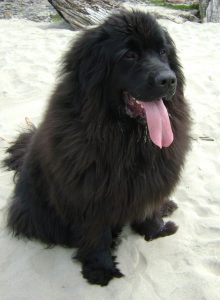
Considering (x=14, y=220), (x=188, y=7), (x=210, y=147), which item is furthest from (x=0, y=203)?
(x=188, y=7)

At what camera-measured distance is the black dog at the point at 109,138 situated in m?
2.08

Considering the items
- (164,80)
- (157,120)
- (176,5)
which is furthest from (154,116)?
(176,5)

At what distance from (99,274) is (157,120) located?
1.00m

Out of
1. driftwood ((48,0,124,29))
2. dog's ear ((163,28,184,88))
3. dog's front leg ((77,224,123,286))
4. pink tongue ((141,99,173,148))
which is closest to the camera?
pink tongue ((141,99,173,148))

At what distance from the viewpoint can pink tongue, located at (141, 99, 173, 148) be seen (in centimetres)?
208

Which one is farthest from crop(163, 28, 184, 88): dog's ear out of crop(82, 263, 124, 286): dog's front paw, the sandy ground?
crop(82, 263, 124, 286): dog's front paw

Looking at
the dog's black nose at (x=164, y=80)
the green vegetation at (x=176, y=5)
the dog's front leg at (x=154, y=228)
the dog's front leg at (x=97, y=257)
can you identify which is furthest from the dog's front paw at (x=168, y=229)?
the green vegetation at (x=176, y=5)

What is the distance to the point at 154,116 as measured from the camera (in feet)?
6.84

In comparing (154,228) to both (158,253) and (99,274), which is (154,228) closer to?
(158,253)

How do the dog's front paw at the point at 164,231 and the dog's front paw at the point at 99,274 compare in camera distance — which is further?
the dog's front paw at the point at 164,231

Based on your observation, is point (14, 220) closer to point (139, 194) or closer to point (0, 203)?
point (0, 203)

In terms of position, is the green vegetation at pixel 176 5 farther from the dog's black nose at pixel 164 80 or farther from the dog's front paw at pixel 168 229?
the dog's black nose at pixel 164 80

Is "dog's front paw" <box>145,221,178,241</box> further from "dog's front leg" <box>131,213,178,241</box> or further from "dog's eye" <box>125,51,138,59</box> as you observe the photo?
"dog's eye" <box>125,51,138,59</box>

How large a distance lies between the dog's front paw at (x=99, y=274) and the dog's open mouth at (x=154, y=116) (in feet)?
2.76
